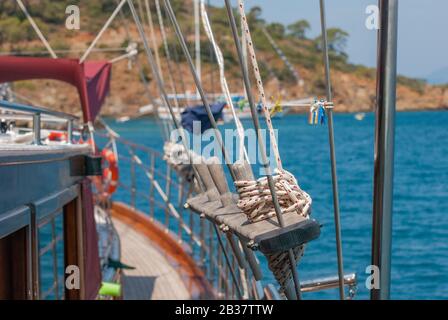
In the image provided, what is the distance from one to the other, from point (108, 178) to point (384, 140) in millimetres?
8043

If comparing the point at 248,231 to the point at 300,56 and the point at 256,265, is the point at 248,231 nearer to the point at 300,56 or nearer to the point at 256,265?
the point at 256,265

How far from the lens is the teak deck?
8.23 m

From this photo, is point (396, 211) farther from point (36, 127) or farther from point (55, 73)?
point (36, 127)

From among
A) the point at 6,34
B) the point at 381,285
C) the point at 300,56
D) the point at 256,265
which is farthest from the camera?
the point at 6,34

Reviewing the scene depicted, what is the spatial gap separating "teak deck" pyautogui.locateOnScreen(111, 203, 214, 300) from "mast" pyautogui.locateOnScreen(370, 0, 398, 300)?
5.80 m

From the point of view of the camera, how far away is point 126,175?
3797 centimetres

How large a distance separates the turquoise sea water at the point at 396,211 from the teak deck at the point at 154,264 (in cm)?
138

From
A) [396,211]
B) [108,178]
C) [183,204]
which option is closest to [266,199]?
[183,204]

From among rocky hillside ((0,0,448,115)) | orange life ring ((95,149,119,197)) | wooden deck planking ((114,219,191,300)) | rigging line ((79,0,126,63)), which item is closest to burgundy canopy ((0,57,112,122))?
rigging line ((79,0,126,63))

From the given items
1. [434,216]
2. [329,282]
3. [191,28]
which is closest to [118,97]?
[191,28]

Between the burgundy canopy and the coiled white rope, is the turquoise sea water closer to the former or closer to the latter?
the coiled white rope

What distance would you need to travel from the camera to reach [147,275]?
8.88 m

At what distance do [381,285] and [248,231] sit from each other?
1.48 feet
